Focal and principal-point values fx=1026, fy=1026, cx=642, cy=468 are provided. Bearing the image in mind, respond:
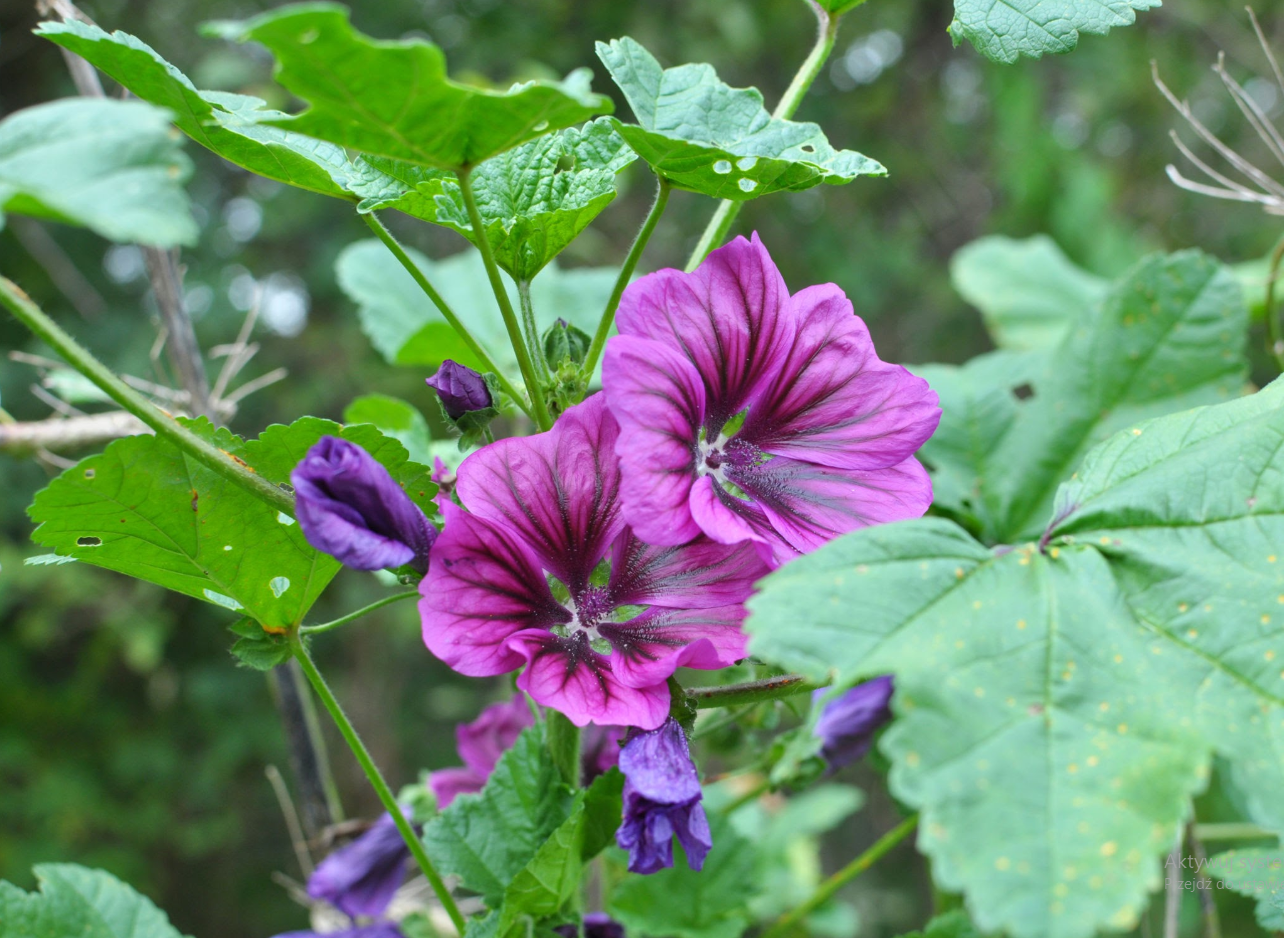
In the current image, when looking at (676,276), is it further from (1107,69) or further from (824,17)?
(1107,69)

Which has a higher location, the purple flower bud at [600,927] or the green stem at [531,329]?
the green stem at [531,329]

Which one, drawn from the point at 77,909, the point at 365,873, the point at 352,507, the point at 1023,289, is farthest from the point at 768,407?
the point at 1023,289

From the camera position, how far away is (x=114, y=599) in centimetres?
275

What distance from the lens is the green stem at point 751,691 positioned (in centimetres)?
57

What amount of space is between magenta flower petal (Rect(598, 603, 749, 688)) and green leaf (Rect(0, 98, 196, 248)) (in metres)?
0.30

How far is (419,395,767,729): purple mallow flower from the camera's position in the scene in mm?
540

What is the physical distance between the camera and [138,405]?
1.69ft

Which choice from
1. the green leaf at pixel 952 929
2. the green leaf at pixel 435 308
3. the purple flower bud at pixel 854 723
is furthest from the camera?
the green leaf at pixel 435 308

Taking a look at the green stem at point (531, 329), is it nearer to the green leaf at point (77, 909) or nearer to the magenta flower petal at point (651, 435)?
the magenta flower petal at point (651, 435)

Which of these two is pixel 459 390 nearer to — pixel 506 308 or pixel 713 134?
pixel 506 308

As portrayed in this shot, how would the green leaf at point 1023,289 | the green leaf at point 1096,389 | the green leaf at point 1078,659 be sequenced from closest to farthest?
the green leaf at point 1078,659 → the green leaf at point 1096,389 → the green leaf at point 1023,289

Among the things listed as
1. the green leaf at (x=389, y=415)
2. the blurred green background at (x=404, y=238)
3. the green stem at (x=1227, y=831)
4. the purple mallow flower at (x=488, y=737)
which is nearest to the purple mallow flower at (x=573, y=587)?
the purple mallow flower at (x=488, y=737)

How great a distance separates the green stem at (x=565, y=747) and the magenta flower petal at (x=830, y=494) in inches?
7.3

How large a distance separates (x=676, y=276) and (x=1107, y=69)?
124 inches
